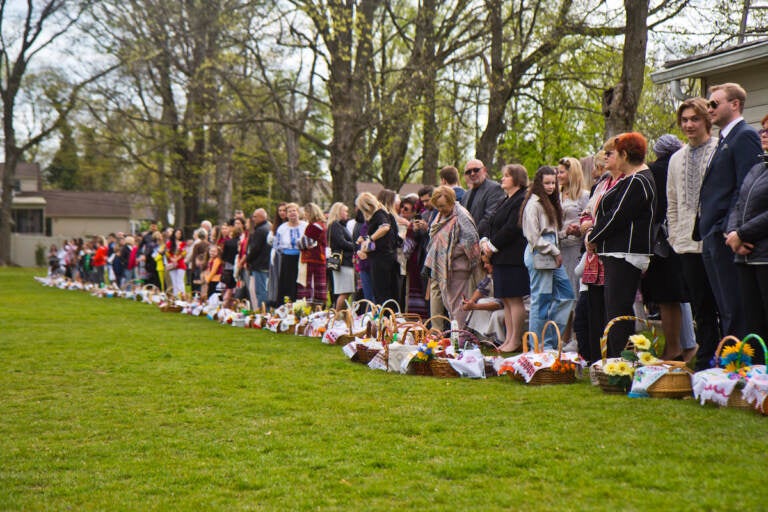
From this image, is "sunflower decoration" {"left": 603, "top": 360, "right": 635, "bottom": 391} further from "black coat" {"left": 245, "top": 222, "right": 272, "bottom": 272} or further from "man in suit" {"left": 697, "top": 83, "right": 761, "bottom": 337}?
"black coat" {"left": 245, "top": 222, "right": 272, "bottom": 272}

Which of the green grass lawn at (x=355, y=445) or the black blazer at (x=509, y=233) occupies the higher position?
the black blazer at (x=509, y=233)

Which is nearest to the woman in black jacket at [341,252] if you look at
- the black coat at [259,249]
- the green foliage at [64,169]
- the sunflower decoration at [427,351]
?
the black coat at [259,249]

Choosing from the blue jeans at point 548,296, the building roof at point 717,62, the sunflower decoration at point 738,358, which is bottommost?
the sunflower decoration at point 738,358

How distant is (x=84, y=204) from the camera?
2950 inches

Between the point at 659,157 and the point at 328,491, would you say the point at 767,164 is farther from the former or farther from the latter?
the point at 328,491

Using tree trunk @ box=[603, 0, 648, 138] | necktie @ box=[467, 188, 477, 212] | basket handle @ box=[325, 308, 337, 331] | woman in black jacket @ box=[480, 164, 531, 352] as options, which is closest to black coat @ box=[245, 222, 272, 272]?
basket handle @ box=[325, 308, 337, 331]

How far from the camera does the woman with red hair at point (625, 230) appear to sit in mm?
6863

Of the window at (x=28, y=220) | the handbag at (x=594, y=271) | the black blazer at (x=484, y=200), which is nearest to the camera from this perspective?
the handbag at (x=594, y=271)

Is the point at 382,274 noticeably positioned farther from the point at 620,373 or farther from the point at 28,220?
the point at 28,220

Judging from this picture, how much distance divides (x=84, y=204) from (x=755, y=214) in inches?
2962

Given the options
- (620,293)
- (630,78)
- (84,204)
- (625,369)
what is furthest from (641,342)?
(84,204)

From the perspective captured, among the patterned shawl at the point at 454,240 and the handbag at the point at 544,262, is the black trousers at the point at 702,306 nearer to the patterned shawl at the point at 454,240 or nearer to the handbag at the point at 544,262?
the handbag at the point at 544,262

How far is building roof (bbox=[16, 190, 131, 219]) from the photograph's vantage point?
73.4 metres

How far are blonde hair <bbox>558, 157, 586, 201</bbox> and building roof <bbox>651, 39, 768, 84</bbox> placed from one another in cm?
330
